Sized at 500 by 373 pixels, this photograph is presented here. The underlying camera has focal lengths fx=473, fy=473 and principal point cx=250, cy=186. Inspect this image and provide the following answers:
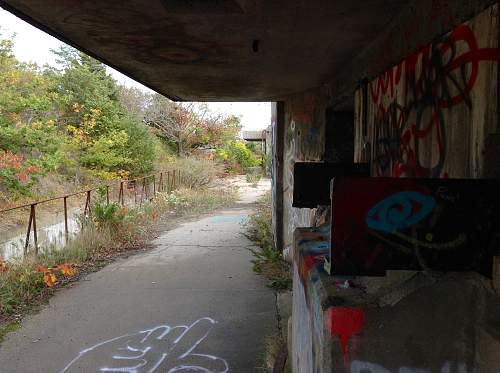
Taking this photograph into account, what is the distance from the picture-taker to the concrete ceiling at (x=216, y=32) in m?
2.88

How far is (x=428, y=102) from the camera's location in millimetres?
2426

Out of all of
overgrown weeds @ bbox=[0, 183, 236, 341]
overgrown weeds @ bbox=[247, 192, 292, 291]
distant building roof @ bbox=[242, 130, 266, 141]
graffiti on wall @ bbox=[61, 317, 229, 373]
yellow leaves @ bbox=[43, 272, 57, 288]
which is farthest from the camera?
distant building roof @ bbox=[242, 130, 266, 141]

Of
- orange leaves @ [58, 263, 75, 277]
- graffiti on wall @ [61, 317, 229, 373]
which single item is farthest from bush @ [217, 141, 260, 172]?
graffiti on wall @ [61, 317, 229, 373]

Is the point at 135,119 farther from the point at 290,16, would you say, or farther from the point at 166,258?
the point at 290,16

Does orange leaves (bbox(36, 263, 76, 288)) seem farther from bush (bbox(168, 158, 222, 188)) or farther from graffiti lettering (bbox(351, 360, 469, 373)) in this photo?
bush (bbox(168, 158, 222, 188))

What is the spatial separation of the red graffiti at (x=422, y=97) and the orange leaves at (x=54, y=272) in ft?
16.5

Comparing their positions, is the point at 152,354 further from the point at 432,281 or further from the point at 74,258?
the point at 74,258

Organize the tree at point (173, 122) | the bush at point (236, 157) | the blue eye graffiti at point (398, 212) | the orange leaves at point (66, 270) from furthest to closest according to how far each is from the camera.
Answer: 1. the bush at point (236, 157)
2. the tree at point (173, 122)
3. the orange leaves at point (66, 270)
4. the blue eye graffiti at point (398, 212)

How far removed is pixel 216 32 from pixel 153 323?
338 cm

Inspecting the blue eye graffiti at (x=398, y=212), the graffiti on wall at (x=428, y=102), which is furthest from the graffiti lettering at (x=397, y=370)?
the graffiti on wall at (x=428, y=102)

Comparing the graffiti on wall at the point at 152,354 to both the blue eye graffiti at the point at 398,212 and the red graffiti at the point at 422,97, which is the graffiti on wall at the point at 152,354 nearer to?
the red graffiti at the point at 422,97

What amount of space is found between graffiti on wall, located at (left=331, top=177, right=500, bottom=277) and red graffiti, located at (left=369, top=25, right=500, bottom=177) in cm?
50

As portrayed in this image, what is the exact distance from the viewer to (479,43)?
1.90 meters

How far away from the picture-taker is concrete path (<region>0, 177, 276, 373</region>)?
4473 mm
